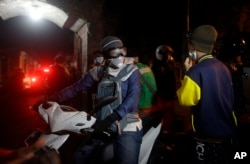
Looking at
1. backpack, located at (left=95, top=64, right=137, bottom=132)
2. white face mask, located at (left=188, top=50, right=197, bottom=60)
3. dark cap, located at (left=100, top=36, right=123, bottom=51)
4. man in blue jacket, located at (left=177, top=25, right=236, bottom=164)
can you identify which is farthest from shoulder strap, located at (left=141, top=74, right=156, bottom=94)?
man in blue jacket, located at (left=177, top=25, right=236, bottom=164)

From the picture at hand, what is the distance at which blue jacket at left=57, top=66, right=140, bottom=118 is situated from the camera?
3.80 m

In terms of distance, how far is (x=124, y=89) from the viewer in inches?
156

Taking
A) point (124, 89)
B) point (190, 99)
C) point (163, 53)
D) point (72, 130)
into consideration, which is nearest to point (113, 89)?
point (124, 89)

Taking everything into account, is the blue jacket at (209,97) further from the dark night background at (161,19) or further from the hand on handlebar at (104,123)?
the dark night background at (161,19)

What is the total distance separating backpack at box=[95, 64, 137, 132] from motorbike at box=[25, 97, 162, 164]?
0.20 metres

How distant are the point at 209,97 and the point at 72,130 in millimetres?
1398

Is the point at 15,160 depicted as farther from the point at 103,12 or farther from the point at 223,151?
the point at 103,12

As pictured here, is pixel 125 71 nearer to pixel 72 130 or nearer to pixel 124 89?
pixel 124 89

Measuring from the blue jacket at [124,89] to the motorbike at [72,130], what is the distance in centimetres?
28

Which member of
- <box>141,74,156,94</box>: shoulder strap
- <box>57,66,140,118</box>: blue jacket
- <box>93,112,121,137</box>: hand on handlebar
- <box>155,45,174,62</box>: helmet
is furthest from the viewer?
<box>155,45,174,62</box>: helmet

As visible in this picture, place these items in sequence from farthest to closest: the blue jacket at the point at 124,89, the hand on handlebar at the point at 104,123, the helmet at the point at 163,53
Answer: the helmet at the point at 163,53, the blue jacket at the point at 124,89, the hand on handlebar at the point at 104,123

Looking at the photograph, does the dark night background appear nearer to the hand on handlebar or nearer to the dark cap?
the dark cap

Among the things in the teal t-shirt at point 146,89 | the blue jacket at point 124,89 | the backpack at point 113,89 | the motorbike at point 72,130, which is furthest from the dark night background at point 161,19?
the backpack at point 113,89

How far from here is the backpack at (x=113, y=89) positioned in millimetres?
3914
